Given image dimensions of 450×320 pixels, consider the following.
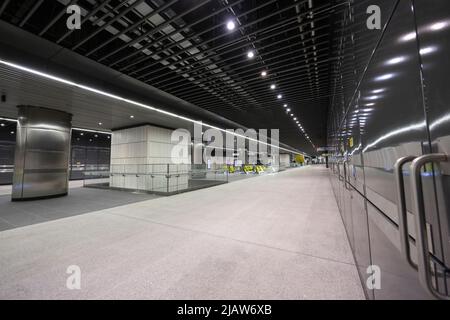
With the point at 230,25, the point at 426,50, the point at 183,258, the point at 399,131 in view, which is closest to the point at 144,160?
the point at 230,25

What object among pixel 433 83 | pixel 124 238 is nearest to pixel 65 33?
pixel 124 238

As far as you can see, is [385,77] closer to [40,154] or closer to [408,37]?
[408,37]

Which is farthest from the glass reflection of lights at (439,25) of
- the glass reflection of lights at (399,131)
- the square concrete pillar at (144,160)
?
the square concrete pillar at (144,160)

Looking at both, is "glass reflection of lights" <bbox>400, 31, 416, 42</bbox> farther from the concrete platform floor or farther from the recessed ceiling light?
the recessed ceiling light

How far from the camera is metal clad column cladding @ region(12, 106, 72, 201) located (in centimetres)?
649

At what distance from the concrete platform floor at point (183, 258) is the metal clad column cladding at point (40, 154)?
13.5 ft

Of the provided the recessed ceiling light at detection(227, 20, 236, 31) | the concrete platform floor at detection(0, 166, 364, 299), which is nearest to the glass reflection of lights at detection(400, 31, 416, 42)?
the concrete platform floor at detection(0, 166, 364, 299)

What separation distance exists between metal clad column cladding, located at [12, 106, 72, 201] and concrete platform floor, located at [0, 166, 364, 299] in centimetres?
412

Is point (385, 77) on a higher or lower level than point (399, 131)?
higher

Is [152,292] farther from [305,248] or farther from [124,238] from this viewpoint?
[305,248]

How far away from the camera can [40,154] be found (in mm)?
6832

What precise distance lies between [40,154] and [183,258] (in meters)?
7.81

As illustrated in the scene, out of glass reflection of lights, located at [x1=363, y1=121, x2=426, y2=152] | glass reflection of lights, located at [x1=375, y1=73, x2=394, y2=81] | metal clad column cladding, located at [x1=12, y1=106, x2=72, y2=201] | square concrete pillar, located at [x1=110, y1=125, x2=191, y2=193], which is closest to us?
glass reflection of lights, located at [x1=363, y1=121, x2=426, y2=152]

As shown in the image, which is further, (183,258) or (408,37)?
(183,258)
